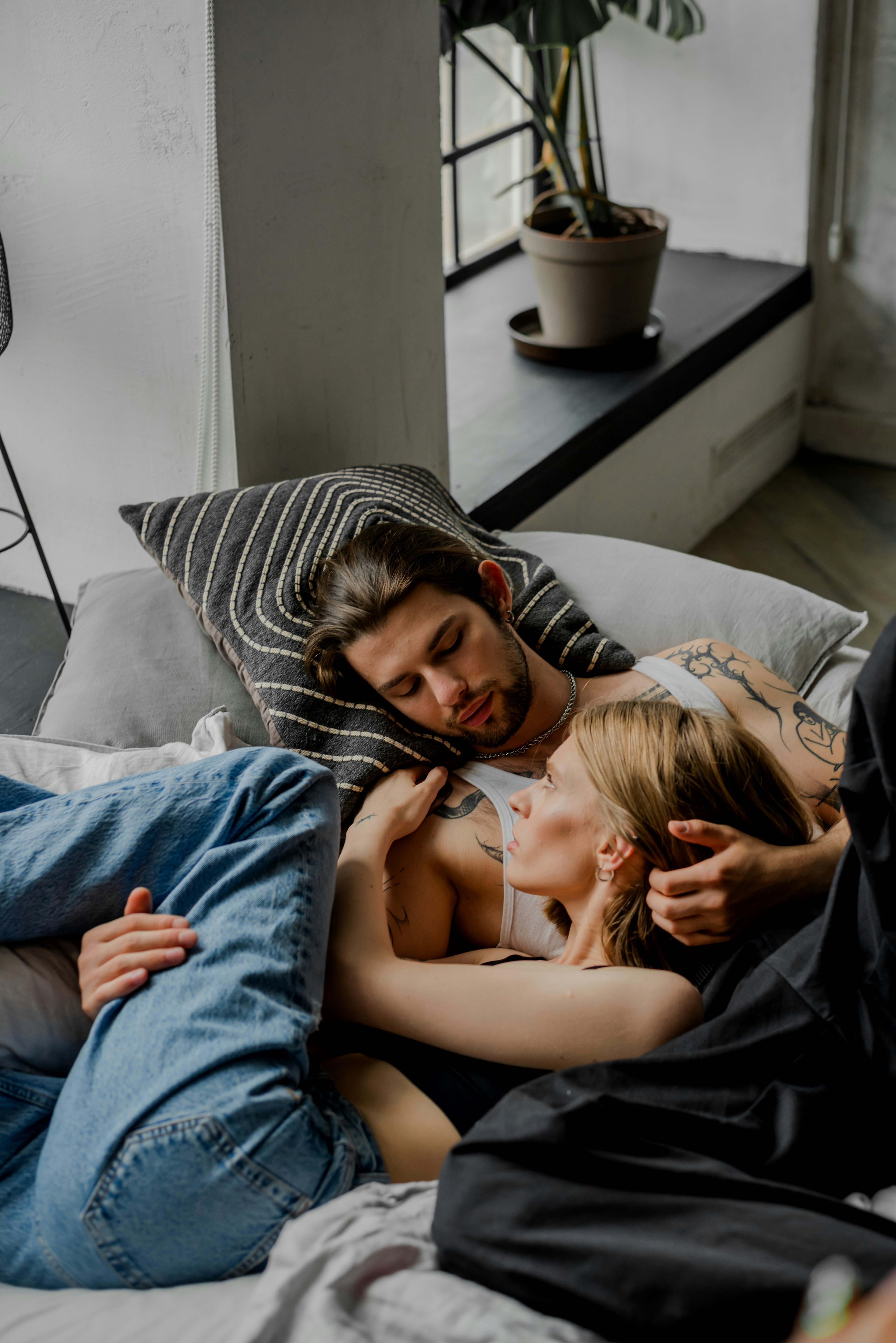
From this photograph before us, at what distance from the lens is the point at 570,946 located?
137 cm

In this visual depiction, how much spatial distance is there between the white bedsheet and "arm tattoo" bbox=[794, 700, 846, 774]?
82cm

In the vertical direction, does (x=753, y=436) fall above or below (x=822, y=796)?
below

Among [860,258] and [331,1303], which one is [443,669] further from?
[860,258]

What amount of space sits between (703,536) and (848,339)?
0.82 meters

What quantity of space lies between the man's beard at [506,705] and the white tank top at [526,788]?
5 cm

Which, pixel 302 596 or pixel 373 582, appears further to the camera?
pixel 302 596

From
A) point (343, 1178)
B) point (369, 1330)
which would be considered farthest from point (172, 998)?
point (369, 1330)

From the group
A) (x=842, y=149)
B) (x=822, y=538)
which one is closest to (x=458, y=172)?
(x=842, y=149)

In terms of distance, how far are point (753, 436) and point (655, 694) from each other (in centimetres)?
206

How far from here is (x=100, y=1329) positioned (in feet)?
3.12

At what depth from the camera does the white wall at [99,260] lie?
1.81 meters

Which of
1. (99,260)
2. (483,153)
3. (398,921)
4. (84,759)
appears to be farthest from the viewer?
(483,153)

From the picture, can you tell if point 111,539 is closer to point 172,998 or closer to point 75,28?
point 75,28

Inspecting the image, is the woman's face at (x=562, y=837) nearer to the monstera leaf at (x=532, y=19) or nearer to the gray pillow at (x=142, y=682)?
the gray pillow at (x=142, y=682)
